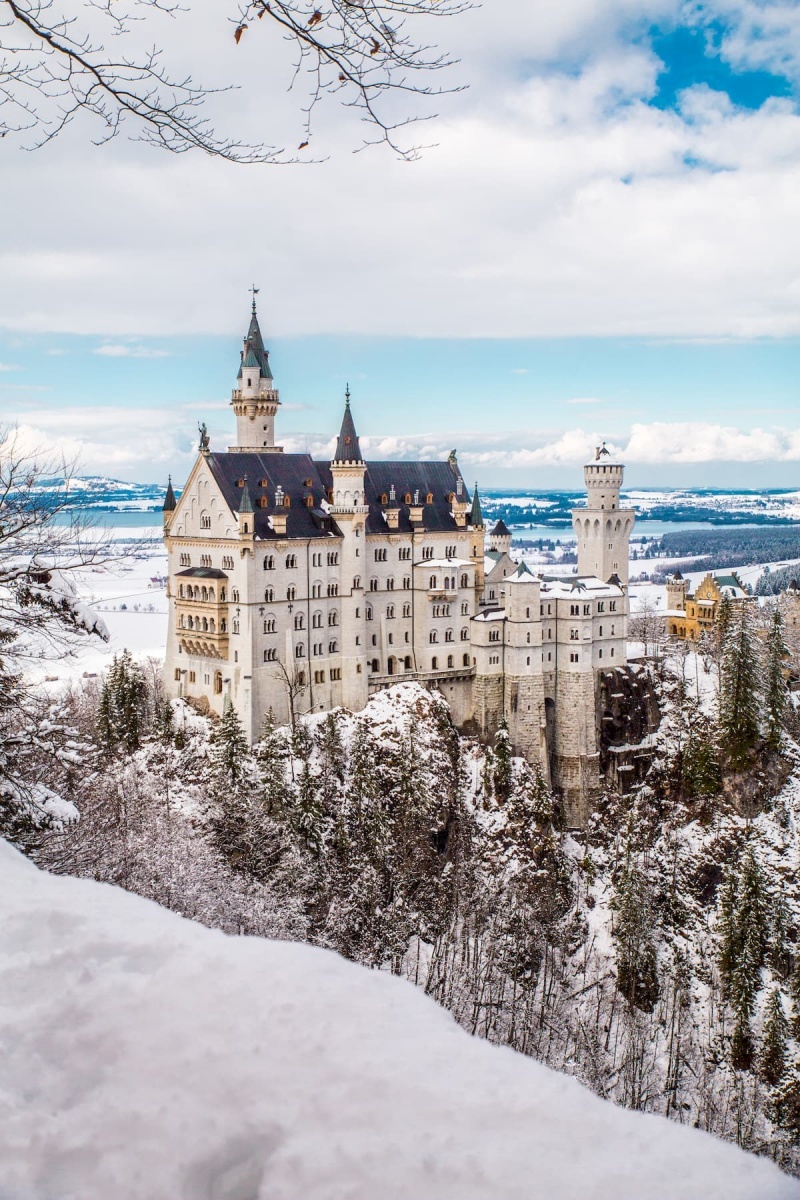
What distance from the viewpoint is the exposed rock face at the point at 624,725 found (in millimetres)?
75188

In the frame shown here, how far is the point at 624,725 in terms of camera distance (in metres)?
76.1

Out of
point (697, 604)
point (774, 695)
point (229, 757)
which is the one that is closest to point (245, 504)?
point (229, 757)

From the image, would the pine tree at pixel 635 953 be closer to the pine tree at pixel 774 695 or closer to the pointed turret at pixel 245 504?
the pine tree at pixel 774 695

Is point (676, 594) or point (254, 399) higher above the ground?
point (254, 399)

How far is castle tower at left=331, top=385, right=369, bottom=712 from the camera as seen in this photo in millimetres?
67750

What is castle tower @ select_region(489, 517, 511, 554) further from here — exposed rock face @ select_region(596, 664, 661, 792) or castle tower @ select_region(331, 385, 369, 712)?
castle tower @ select_region(331, 385, 369, 712)

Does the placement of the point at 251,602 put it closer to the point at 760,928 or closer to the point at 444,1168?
the point at 760,928

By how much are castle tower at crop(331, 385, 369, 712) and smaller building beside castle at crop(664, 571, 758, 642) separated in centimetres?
4052

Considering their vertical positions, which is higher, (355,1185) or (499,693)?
(355,1185)

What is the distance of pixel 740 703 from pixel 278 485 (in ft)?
123

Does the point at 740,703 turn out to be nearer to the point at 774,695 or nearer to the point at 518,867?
the point at 774,695

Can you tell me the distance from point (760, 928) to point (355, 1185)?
61543mm

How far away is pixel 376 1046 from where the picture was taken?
315 inches

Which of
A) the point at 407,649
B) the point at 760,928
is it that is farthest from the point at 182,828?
the point at 760,928
